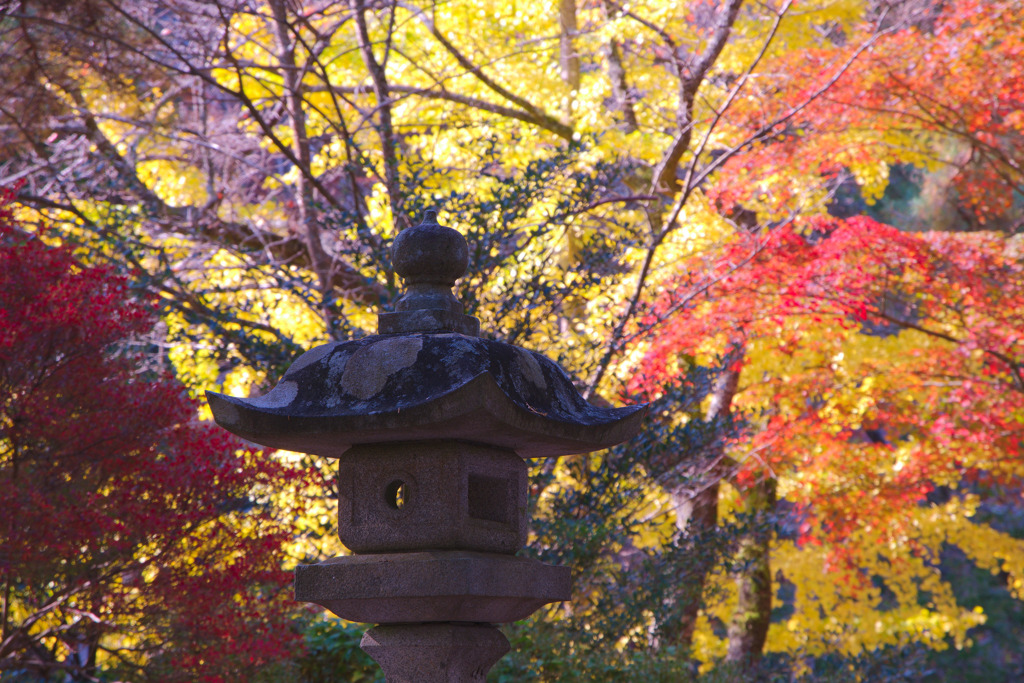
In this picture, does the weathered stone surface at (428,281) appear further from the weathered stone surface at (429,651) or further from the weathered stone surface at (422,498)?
the weathered stone surface at (429,651)

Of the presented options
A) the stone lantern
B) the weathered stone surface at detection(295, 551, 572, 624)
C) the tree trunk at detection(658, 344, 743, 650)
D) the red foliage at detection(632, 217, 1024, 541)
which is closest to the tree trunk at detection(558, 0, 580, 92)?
the red foliage at detection(632, 217, 1024, 541)

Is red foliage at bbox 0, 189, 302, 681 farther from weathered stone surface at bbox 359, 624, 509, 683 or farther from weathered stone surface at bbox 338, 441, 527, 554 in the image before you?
weathered stone surface at bbox 359, 624, 509, 683

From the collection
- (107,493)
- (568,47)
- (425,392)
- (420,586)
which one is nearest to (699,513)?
(568,47)

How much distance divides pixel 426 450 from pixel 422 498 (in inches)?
5.7

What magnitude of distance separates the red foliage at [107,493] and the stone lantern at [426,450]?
1648 millimetres

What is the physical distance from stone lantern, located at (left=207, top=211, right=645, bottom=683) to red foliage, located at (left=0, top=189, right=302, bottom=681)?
1.65 metres

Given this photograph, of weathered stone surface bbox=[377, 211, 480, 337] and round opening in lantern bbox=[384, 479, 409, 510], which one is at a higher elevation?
weathered stone surface bbox=[377, 211, 480, 337]

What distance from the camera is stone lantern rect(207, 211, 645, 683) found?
244cm

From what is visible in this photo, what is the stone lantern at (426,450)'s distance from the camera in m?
2.44

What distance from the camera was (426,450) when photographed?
2604mm

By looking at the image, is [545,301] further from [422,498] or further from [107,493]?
[422,498]

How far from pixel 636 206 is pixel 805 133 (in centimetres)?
174

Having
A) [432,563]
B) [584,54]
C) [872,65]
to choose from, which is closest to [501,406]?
[432,563]

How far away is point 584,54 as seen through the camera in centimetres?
912
